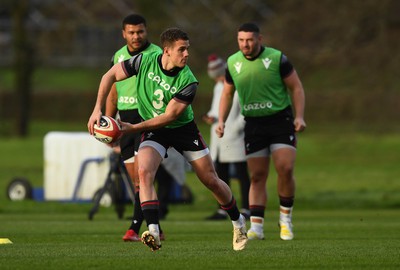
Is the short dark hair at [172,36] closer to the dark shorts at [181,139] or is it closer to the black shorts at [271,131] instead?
the dark shorts at [181,139]

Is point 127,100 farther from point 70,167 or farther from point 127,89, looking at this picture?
point 70,167

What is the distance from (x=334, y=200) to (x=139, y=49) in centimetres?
1074

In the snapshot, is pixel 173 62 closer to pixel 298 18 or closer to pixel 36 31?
pixel 298 18

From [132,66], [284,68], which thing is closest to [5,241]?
[132,66]

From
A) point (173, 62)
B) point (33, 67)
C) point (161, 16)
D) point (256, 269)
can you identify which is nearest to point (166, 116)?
point (173, 62)

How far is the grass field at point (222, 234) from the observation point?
370 inches

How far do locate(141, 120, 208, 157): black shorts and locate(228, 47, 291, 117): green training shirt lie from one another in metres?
2.15

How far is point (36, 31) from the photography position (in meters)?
49.7

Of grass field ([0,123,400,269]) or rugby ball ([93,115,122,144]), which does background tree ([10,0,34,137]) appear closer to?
grass field ([0,123,400,269])

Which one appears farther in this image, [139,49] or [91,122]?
[139,49]

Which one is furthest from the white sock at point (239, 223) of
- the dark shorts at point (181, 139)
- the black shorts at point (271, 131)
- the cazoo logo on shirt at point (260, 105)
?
the cazoo logo on shirt at point (260, 105)


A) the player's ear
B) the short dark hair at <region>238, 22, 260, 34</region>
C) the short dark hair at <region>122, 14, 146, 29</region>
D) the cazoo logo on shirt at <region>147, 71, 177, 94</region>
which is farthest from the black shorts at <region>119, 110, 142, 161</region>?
the player's ear

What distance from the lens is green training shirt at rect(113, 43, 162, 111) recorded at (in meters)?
12.3

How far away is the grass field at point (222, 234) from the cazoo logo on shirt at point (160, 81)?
144 cm
